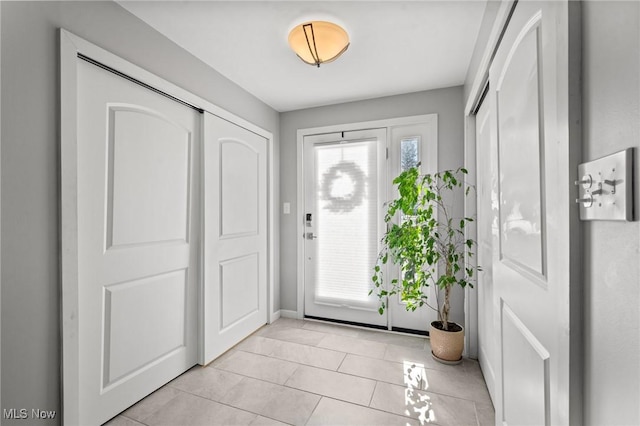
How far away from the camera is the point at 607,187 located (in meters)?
0.53

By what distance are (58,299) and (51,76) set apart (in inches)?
41.3

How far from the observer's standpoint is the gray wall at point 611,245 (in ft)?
1.59

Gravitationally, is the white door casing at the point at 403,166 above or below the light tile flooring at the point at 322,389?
above

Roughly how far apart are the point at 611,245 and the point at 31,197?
1.98m

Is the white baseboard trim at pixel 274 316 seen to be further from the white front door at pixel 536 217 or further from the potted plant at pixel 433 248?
the white front door at pixel 536 217

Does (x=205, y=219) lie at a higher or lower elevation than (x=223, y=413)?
higher

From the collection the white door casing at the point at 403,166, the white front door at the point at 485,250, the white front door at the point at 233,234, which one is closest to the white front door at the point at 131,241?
the white front door at the point at 233,234

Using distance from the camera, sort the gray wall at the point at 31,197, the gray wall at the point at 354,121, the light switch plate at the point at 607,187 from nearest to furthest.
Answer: the light switch plate at the point at 607,187 → the gray wall at the point at 31,197 → the gray wall at the point at 354,121

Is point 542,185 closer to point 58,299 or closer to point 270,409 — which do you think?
point 270,409

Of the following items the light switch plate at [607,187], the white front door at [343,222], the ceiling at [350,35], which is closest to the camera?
the light switch plate at [607,187]

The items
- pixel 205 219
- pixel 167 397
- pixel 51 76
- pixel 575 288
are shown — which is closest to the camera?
pixel 575 288

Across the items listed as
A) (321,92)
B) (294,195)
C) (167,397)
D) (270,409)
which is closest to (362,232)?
(294,195)

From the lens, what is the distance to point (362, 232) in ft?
9.93

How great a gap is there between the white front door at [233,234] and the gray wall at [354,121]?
0.31m
